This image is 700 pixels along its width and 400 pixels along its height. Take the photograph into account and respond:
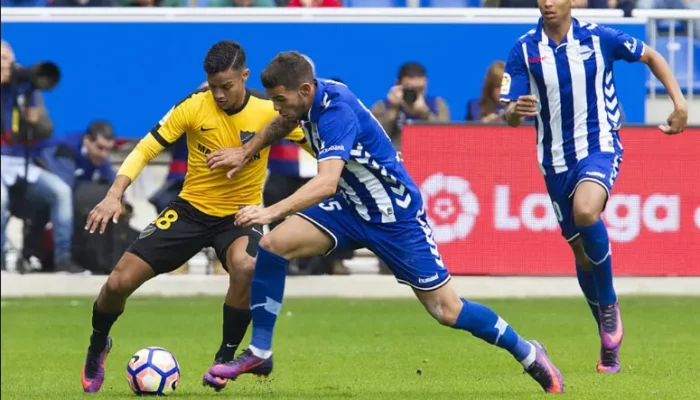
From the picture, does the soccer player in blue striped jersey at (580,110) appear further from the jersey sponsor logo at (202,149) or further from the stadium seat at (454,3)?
the stadium seat at (454,3)

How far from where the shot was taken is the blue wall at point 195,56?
1659cm

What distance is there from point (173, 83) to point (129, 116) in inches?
25.2

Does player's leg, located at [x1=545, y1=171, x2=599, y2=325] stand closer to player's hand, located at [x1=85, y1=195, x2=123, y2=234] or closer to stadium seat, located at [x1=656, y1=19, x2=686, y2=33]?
player's hand, located at [x1=85, y1=195, x2=123, y2=234]

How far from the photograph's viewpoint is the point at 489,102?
594 inches

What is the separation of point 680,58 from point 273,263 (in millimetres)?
9626

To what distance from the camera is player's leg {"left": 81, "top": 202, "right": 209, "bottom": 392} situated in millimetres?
8664

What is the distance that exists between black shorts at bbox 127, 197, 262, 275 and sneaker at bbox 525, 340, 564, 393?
188 cm

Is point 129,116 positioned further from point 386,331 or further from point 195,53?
point 386,331

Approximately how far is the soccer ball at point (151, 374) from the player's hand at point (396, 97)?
22.8 ft

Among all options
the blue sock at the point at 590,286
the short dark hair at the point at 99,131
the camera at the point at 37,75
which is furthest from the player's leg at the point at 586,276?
the camera at the point at 37,75

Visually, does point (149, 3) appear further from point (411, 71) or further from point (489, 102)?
point (489, 102)

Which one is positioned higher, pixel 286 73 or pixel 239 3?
pixel 286 73

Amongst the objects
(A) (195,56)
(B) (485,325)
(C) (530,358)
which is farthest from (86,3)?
(C) (530,358)

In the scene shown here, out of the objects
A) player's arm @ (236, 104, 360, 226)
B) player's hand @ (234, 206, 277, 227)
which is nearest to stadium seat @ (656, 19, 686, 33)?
player's arm @ (236, 104, 360, 226)
